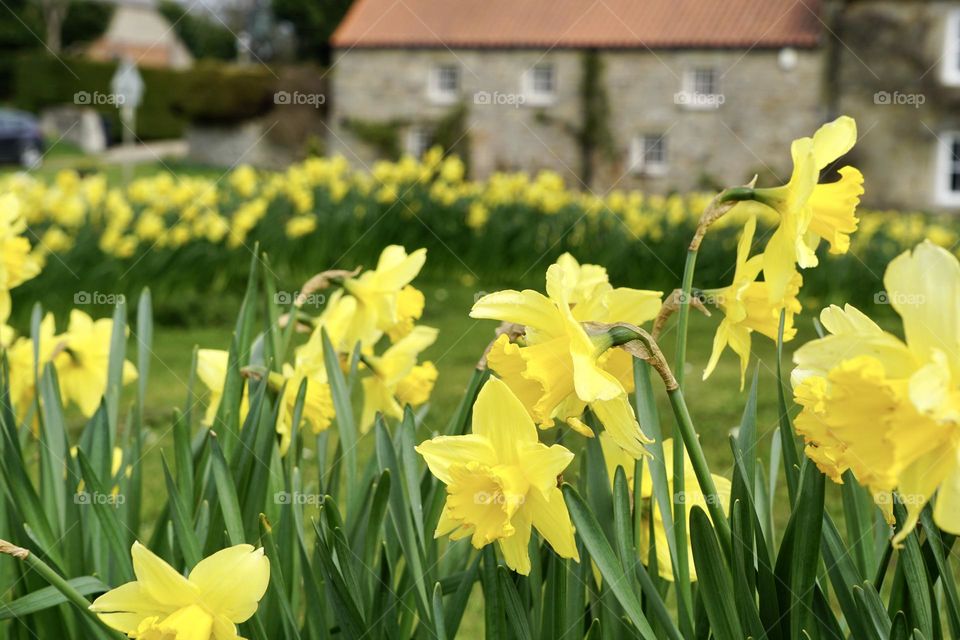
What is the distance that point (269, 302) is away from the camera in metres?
1.38

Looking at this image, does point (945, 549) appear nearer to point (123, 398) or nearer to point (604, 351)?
point (604, 351)

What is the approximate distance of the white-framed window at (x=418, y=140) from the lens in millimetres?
18047

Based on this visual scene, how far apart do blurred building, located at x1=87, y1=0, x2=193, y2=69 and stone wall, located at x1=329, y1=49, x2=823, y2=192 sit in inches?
732

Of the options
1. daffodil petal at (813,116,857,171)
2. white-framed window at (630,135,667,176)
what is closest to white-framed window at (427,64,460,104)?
white-framed window at (630,135,667,176)

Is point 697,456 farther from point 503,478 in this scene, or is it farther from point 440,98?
point 440,98

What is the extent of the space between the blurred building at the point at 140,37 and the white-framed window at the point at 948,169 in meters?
25.4

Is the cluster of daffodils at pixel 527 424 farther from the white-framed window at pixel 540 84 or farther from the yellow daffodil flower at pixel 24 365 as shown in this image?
the white-framed window at pixel 540 84

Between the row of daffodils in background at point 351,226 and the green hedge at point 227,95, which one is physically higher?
the green hedge at point 227,95

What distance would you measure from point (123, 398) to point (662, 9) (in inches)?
567

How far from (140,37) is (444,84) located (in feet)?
76.0

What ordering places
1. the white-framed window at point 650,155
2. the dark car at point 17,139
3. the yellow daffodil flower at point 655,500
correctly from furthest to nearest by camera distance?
the dark car at point 17,139, the white-framed window at point 650,155, the yellow daffodil flower at point 655,500

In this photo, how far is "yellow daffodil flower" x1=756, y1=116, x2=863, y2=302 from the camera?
96 centimetres

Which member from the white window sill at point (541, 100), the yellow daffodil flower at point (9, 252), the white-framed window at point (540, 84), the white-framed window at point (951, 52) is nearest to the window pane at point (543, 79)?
the white-framed window at point (540, 84)

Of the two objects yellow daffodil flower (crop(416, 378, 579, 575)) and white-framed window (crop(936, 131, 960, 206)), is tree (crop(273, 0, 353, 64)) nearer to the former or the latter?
white-framed window (crop(936, 131, 960, 206))
